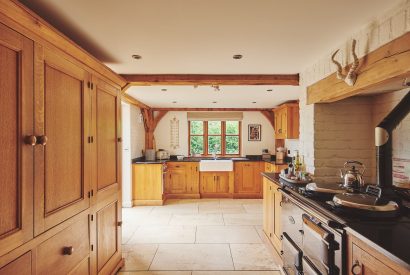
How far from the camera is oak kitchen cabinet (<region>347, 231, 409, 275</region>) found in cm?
108

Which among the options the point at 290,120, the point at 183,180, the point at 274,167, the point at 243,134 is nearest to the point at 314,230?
the point at 274,167

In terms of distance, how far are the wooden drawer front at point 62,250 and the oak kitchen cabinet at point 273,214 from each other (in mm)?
1896

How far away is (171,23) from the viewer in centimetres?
177

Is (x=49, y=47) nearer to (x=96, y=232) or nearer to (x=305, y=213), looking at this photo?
(x=96, y=232)

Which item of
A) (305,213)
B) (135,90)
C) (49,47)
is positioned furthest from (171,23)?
(135,90)

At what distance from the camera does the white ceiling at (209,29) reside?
153 cm

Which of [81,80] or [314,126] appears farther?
[314,126]

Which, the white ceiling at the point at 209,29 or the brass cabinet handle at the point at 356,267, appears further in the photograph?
the white ceiling at the point at 209,29

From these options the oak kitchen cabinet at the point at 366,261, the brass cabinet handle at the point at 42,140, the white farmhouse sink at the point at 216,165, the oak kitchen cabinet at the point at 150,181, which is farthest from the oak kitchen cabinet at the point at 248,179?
the brass cabinet handle at the point at 42,140

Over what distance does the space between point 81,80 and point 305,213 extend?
2040mm

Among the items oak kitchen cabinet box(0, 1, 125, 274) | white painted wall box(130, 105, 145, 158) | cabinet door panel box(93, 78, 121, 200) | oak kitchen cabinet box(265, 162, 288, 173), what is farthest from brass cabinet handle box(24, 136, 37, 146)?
oak kitchen cabinet box(265, 162, 288, 173)

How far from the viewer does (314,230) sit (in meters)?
1.71

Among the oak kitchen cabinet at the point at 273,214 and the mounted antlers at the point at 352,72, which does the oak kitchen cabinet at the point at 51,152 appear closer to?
the oak kitchen cabinet at the point at 273,214

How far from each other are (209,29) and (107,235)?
211 cm
